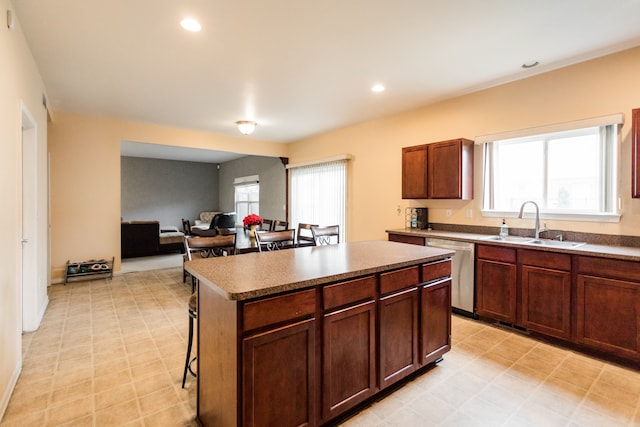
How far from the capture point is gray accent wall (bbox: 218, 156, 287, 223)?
7.57m

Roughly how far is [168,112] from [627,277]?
5.57m

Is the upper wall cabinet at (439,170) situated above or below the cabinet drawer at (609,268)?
above

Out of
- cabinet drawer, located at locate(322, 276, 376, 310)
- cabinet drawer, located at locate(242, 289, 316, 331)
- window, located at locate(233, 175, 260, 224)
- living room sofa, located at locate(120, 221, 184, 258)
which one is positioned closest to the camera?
cabinet drawer, located at locate(242, 289, 316, 331)

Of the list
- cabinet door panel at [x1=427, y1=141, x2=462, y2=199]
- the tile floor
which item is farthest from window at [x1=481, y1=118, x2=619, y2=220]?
the tile floor

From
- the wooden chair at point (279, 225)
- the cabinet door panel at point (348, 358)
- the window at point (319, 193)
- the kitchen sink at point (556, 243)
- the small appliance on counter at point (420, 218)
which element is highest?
the window at point (319, 193)

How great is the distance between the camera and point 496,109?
142 inches

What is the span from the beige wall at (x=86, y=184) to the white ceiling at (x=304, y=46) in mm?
721

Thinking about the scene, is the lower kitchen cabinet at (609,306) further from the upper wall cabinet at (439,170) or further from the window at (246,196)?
the window at (246,196)

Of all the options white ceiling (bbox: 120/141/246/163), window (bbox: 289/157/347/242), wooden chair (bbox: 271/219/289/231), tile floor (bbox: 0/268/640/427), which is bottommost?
tile floor (bbox: 0/268/640/427)

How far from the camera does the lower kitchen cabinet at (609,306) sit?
2372mm

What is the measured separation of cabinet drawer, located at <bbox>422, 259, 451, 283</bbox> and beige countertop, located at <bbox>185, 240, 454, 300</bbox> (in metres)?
0.05

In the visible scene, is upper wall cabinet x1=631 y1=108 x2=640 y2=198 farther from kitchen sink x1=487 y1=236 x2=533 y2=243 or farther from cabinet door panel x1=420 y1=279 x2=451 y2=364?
cabinet door panel x1=420 y1=279 x2=451 y2=364

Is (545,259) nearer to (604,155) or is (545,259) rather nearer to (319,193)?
(604,155)

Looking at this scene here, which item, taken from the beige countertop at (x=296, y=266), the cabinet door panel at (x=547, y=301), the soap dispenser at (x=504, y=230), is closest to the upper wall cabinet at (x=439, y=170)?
the soap dispenser at (x=504, y=230)
